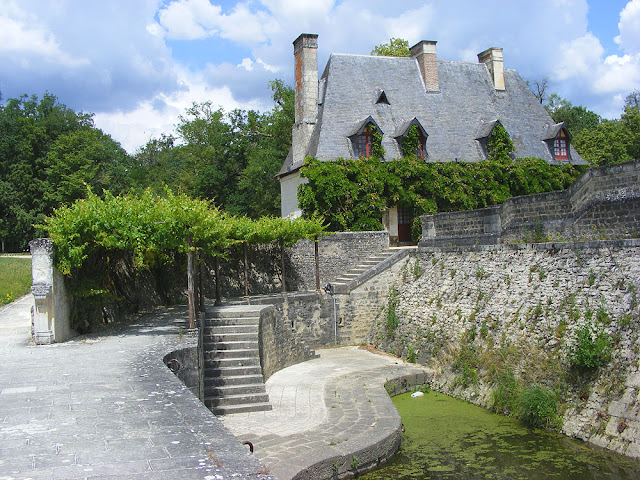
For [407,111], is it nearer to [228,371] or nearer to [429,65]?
[429,65]

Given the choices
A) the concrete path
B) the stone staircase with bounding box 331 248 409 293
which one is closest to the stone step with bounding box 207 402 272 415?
the concrete path

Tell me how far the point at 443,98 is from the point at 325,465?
2191cm

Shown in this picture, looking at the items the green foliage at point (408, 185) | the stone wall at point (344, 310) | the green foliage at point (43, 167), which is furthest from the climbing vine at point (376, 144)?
the green foliage at point (43, 167)

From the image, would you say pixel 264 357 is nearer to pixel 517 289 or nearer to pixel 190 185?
pixel 517 289

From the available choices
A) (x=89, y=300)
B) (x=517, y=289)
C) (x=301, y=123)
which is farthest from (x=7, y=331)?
(x=301, y=123)

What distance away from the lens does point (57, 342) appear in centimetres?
1111

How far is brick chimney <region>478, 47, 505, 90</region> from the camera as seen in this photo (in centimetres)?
2886

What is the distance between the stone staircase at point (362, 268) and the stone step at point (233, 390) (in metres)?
7.28

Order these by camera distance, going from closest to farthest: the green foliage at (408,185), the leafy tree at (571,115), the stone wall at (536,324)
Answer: the stone wall at (536,324)
the green foliage at (408,185)
the leafy tree at (571,115)

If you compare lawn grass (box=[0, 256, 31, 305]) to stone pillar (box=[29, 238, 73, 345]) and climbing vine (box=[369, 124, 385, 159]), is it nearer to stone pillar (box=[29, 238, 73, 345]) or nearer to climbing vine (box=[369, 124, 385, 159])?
stone pillar (box=[29, 238, 73, 345])

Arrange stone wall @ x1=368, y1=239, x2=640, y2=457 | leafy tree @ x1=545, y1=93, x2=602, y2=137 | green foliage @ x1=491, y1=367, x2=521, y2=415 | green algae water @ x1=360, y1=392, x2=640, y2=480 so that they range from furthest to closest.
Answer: leafy tree @ x1=545, y1=93, x2=602, y2=137 < green foliage @ x1=491, y1=367, x2=521, y2=415 < stone wall @ x1=368, y1=239, x2=640, y2=457 < green algae water @ x1=360, y1=392, x2=640, y2=480

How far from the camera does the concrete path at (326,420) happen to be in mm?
8844

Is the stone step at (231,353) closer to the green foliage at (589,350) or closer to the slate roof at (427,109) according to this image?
the green foliage at (589,350)

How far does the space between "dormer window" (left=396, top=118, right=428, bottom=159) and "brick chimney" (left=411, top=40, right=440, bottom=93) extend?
317 centimetres
